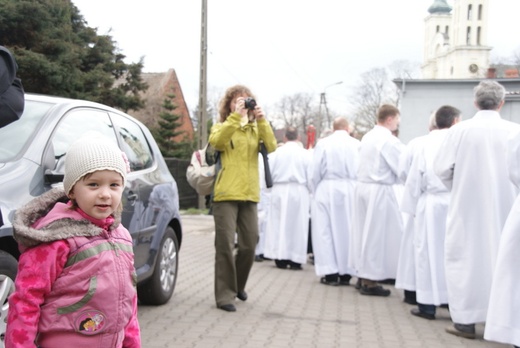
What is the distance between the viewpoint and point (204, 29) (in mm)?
22297

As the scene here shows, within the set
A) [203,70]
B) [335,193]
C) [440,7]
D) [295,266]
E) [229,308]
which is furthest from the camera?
[440,7]

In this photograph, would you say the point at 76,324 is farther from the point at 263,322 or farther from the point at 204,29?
the point at 204,29

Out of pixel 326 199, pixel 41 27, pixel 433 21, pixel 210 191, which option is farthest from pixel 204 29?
pixel 433 21

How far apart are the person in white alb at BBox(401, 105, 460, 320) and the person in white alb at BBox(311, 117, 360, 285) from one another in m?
1.89

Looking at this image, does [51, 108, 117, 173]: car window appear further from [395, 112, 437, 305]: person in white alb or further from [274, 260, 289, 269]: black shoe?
[274, 260, 289, 269]: black shoe

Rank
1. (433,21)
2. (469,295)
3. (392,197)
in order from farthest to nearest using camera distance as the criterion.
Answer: (433,21), (392,197), (469,295)

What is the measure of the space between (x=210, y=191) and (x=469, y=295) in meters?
2.56

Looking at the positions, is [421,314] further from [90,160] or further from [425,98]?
[425,98]

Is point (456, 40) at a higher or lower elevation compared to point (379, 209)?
higher

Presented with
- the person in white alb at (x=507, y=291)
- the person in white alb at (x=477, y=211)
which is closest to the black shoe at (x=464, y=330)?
the person in white alb at (x=477, y=211)

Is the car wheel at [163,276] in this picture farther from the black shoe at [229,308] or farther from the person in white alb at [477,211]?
the person in white alb at [477,211]

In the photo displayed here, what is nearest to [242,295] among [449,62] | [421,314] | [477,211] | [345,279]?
[421,314]

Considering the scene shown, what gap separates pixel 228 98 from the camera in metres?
6.92

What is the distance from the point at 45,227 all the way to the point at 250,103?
4.17 meters
